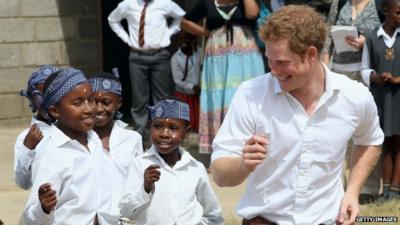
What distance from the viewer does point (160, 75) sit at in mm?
10078

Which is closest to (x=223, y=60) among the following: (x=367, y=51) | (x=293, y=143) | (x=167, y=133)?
(x=367, y=51)

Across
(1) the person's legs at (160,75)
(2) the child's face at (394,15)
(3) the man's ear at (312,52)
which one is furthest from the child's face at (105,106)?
(1) the person's legs at (160,75)

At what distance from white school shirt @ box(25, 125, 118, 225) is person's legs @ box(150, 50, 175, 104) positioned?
16.7 feet

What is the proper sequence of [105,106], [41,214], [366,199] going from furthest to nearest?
[366,199], [105,106], [41,214]

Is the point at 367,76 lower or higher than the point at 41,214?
lower

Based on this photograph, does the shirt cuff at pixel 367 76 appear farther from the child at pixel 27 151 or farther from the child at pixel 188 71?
the child at pixel 27 151

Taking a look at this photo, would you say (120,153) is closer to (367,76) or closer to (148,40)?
(367,76)

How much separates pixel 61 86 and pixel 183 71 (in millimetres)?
5378

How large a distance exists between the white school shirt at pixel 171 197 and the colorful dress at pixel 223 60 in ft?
11.2

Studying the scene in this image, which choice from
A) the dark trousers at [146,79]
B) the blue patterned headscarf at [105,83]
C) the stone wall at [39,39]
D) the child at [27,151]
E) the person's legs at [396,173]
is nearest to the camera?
the child at [27,151]

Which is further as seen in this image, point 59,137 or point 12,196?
point 12,196

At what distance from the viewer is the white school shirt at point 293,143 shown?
13.8 ft

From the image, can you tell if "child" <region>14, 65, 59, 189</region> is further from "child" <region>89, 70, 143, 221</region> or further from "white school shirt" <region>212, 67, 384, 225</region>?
"white school shirt" <region>212, 67, 384, 225</region>

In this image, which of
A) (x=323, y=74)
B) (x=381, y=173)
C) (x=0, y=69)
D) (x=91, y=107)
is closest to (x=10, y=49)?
(x=0, y=69)
